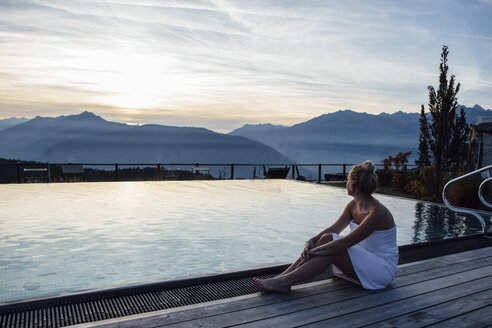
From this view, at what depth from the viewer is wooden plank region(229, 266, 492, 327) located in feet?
6.09

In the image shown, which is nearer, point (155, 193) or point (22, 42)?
point (155, 193)

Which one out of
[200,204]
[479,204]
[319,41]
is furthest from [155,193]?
[479,204]

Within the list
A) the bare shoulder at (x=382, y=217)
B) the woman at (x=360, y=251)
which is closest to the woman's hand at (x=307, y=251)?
the woman at (x=360, y=251)

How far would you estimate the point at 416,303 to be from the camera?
211 centimetres

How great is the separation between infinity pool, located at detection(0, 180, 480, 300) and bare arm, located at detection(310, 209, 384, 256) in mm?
876

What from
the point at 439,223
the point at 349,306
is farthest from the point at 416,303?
the point at 439,223

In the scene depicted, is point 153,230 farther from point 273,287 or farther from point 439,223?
point 439,223

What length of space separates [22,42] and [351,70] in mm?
9052

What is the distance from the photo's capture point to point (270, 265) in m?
2.99

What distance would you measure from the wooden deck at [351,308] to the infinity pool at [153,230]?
2.79ft

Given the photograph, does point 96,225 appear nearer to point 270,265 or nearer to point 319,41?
point 270,265

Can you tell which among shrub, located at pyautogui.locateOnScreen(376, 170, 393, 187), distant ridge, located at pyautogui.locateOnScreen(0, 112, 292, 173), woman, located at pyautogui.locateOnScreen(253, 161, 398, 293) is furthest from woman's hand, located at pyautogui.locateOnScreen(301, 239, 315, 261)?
distant ridge, located at pyautogui.locateOnScreen(0, 112, 292, 173)

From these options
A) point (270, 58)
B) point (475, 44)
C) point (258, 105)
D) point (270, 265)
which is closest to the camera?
point (270, 265)

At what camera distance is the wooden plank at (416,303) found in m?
1.88
